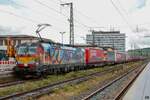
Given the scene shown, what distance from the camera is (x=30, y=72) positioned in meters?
30.0

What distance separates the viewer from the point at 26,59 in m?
30.6

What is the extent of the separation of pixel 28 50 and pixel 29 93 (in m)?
11.5

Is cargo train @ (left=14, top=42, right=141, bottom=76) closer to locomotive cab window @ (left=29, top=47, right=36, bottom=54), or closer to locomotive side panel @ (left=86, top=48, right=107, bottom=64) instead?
locomotive cab window @ (left=29, top=47, right=36, bottom=54)

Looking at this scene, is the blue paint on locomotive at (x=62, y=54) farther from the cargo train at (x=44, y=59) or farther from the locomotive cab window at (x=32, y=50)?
the locomotive cab window at (x=32, y=50)

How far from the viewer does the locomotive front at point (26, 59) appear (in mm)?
30066

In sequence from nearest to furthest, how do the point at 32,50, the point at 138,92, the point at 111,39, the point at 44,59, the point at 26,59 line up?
the point at 138,92, the point at 26,59, the point at 32,50, the point at 44,59, the point at 111,39

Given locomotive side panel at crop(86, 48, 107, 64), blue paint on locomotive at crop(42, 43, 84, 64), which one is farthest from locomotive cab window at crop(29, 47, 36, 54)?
locomotive side panel at crop(86, 48, 107, 64)

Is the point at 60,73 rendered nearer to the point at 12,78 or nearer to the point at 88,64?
the point at 12,78

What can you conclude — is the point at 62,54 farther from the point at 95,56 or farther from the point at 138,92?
the point at 95,56

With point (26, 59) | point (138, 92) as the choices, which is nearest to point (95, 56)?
point (26, 59)

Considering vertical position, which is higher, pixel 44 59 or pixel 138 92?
pixel 44 59

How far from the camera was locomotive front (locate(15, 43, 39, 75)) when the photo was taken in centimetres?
3007

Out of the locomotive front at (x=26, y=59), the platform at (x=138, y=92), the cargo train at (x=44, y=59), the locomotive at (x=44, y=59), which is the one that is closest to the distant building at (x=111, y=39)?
the cargo train at (x=44, y=59)

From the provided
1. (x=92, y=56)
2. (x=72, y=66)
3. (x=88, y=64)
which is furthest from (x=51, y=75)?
(x=92, y=56)
